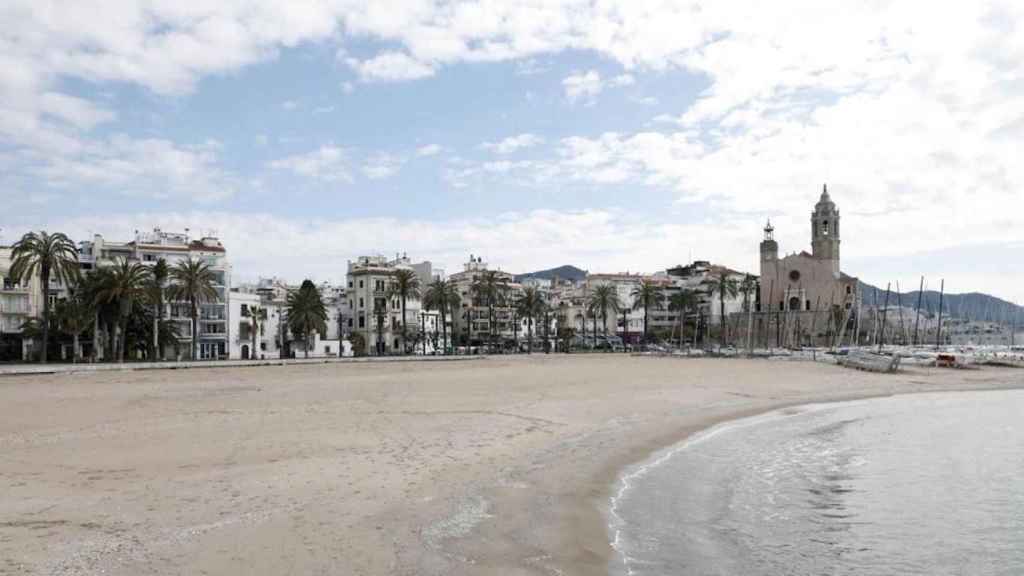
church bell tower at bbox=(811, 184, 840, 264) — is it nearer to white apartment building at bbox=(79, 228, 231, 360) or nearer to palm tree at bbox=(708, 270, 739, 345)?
palm tree at bbox=(708, 270, 739, 345)

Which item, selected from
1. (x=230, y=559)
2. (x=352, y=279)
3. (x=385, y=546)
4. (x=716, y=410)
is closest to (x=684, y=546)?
(x=385, y=546)

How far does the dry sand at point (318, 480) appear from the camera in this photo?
910 cm

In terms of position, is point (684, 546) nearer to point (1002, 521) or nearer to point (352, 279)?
point (1002, 521)

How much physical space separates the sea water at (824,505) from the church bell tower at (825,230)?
120 m

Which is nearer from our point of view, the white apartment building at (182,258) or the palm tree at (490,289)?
the white apartment building at (182,258)

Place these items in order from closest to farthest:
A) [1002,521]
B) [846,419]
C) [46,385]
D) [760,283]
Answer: [1002,521], [846,419], [46,385], [760,283]

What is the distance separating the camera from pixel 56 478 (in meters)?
13.4

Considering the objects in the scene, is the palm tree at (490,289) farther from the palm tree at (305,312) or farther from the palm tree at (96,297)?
the palm tree at (96,297)

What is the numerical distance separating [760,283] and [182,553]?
14313 cm

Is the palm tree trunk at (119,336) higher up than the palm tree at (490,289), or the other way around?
the palm tree at (490,289)

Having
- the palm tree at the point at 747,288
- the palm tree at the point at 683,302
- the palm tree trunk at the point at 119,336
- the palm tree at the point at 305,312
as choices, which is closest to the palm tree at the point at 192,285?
the palm tree trunk at the point at 119,336

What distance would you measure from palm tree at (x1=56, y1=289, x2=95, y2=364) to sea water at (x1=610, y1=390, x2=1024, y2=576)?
199ft

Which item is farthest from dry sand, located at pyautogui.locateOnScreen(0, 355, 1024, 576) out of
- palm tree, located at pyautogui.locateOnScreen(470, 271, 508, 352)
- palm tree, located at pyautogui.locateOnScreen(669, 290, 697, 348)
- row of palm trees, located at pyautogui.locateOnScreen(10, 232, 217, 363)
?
palm tree, located at pyautogui.locateOnScreen(669, 290, 697, 348)

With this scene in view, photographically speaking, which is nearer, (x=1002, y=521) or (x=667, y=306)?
(x=1002, y=521)
